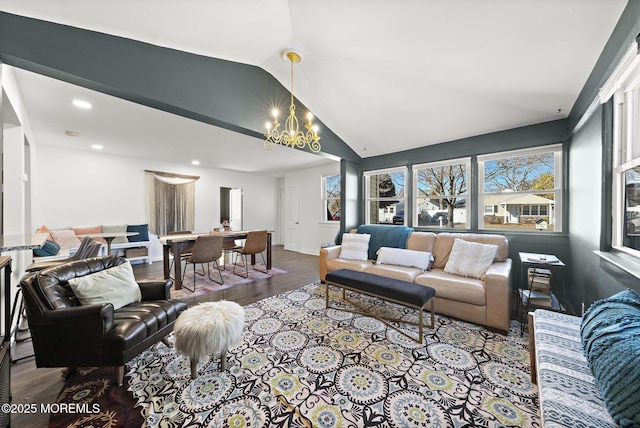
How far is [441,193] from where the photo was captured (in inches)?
160

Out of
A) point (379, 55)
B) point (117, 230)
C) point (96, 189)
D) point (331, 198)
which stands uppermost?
point (379, 55)

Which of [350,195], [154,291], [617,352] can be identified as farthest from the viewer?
[350,195]

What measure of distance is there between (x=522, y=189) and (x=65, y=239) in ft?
25.6

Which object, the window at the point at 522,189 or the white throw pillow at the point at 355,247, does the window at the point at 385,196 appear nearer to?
the white throw pillow at the point at 355,247

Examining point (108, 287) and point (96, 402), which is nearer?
point (96, 402)

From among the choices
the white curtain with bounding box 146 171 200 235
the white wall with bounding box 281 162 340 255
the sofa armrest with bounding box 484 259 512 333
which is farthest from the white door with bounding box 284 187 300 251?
the sofa armrest with bounding box 484 259 512 333

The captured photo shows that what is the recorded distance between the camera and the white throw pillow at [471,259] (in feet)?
8.89

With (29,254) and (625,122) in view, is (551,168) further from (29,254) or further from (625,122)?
(29,254)

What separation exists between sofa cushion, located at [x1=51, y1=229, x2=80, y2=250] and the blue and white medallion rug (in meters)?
4.02

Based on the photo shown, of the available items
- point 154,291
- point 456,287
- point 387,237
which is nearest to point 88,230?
point 154,291

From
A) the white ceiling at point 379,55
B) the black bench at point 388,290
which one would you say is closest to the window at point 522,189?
the white ceiling at point 379,55

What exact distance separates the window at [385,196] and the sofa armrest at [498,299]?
2188mm

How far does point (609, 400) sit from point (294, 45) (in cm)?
340

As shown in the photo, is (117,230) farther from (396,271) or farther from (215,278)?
(396,271)
